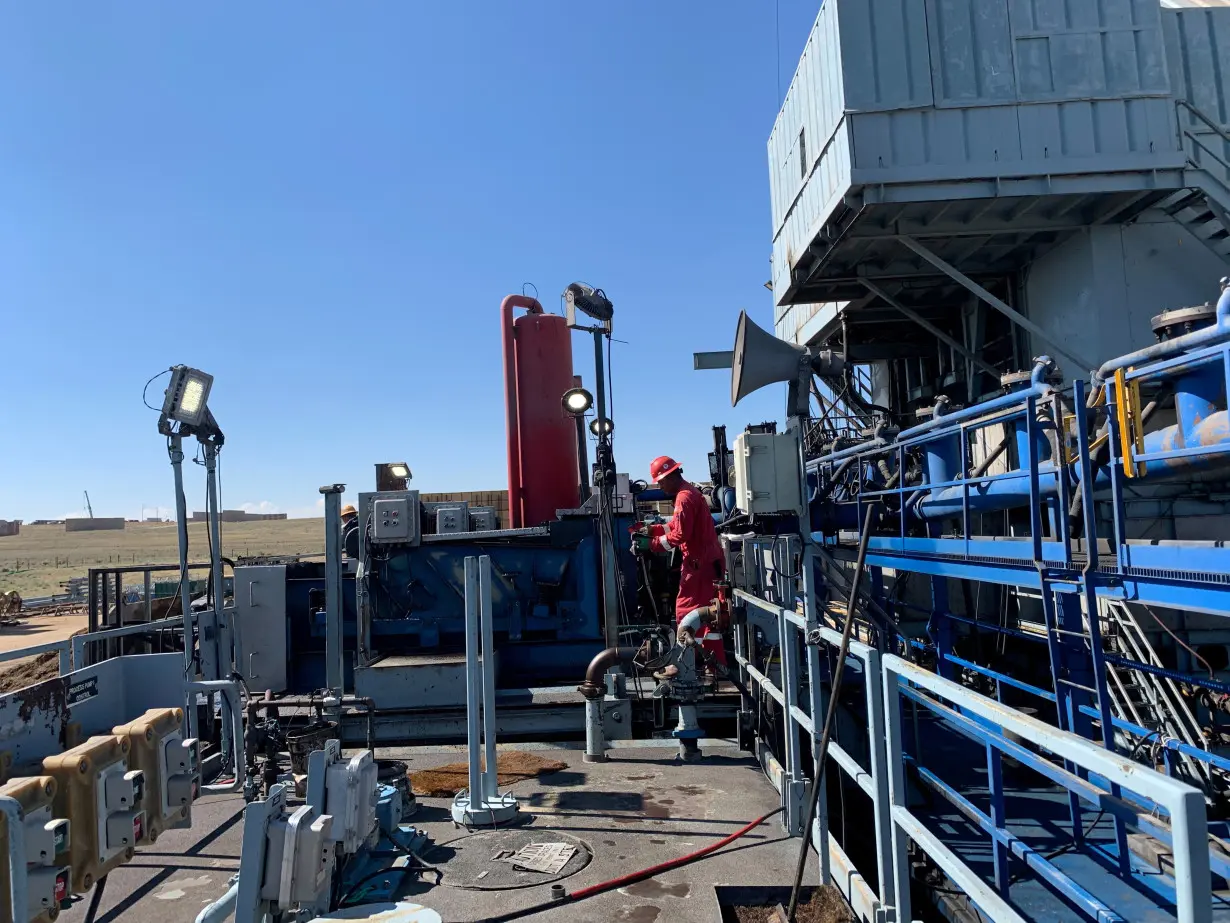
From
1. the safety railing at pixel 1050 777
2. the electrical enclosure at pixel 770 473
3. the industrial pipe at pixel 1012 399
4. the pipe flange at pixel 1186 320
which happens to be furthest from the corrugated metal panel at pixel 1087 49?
the safety railing at pixel 1050 777

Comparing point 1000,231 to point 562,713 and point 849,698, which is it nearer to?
point 849,698

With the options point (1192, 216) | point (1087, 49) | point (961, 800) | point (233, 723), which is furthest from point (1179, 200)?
point (233, 723)

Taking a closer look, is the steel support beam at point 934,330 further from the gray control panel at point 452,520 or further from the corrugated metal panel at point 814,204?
the gray control panel at point 452,520

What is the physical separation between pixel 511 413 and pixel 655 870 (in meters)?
7.84

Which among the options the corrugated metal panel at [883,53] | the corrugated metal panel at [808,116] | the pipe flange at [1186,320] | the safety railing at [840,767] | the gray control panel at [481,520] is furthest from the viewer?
the gray control panel at [481,520]

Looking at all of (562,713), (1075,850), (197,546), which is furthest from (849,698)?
(197,546)

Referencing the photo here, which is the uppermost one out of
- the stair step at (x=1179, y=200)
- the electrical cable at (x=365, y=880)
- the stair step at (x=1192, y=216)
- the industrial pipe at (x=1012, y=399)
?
the stair step at (x=1179, y=200)

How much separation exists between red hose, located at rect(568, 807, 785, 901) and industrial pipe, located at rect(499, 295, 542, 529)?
701cm

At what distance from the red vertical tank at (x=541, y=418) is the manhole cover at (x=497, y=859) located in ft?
20.8

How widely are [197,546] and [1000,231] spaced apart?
52.1 metres

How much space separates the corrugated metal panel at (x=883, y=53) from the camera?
973cm

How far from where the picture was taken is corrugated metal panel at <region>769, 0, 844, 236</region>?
33.0 ft

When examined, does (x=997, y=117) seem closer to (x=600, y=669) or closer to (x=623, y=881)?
(x=600, y=669)

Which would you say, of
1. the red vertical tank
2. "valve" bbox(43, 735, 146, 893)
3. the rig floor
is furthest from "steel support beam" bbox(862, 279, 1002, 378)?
"valve" bbox(43, 735, 146, 893)
